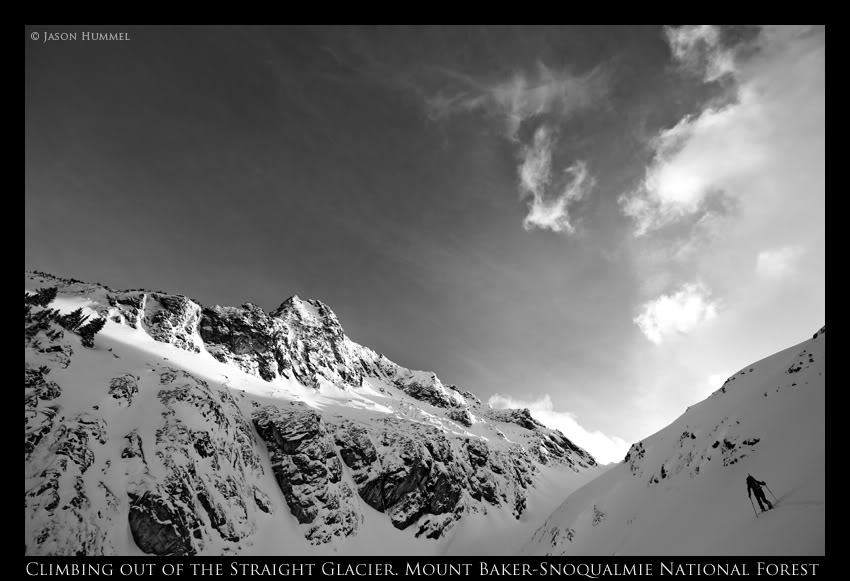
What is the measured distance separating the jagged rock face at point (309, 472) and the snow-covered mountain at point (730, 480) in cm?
3796

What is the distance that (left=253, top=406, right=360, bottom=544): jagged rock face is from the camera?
56.5 m

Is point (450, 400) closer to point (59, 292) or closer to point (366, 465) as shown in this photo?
point (366, 465)

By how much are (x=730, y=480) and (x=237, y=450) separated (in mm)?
57365

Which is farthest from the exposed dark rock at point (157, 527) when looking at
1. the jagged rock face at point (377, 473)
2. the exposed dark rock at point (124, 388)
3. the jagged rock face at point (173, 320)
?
the jagged rock face at point (173, 320)

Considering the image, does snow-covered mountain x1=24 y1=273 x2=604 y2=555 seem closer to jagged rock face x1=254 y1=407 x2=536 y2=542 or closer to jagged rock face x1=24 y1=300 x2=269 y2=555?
jagged rock face x1=24 y1=300 x2=269 y2=555

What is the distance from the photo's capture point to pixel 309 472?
6162 cm

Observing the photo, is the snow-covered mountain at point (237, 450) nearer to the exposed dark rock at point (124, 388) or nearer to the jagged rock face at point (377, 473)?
the exposed dark rock at point (124, 388)

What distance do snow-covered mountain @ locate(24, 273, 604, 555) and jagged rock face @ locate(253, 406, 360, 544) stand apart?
238 mm

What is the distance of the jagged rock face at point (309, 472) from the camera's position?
56500 mm
